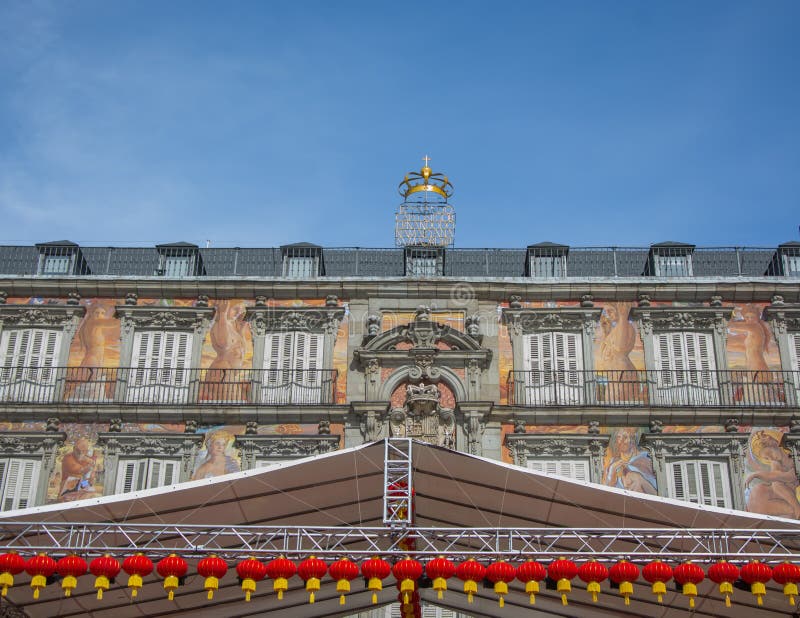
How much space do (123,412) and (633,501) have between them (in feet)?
41.6

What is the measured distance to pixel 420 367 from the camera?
88.0ft

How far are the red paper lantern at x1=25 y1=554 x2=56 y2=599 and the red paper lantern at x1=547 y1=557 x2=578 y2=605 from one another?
24.7ft

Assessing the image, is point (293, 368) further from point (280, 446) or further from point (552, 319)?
point (552, 319)

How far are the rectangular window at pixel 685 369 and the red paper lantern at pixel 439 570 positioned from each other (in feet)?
34.6

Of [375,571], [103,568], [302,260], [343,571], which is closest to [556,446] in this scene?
[302,260]

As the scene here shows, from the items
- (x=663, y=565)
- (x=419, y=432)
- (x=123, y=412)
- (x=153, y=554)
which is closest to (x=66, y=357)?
(x=123, y=412)

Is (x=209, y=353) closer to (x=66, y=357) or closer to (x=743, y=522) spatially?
(x=66, y=357)

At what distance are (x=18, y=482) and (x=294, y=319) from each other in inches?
285

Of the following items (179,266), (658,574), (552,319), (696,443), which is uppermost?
(179,266)

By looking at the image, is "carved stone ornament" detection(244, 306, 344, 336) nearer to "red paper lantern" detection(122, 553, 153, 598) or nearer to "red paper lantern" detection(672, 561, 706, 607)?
"red paper lantern" detection(122, 553, 153, 598)

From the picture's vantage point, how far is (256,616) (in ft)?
72.6

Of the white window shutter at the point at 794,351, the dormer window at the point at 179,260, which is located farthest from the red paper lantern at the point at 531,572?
the dormer window at the point at 179,260

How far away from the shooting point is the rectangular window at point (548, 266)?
94.3 ft

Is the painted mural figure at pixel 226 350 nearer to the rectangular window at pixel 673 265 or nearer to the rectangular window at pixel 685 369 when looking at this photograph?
the rectangular window at pixel 685 369
